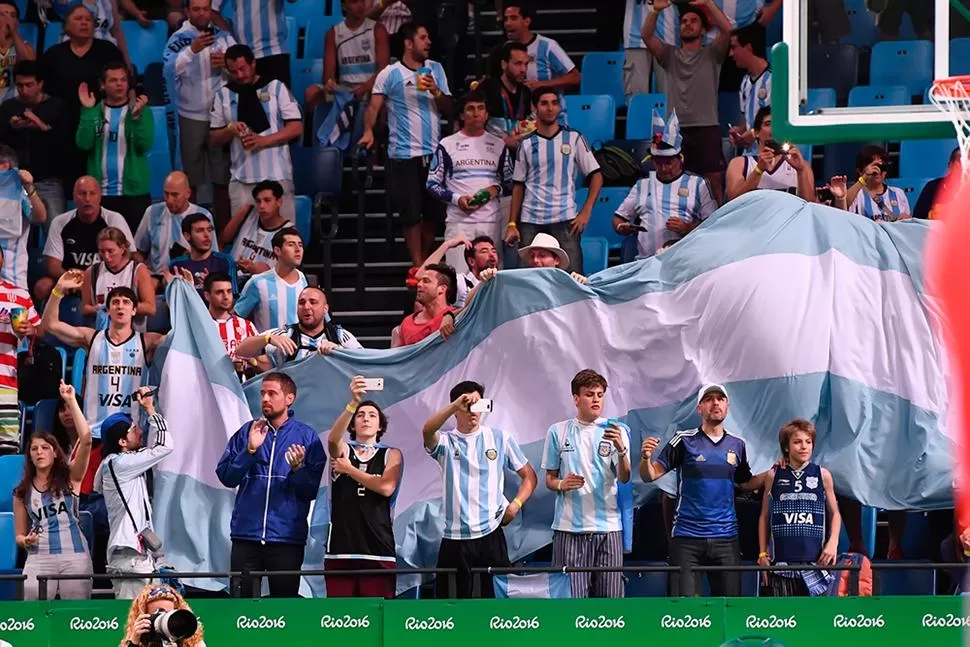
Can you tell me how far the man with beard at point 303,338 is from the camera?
12.2 m

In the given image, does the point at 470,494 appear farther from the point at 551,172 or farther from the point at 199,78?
the point at 199,78

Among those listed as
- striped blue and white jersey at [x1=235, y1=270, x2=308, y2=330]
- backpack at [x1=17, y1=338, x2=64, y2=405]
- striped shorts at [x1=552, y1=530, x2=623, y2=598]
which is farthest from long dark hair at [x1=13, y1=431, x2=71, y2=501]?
striped shorts at [x1=552, y1=530, x2=623, y2=598]

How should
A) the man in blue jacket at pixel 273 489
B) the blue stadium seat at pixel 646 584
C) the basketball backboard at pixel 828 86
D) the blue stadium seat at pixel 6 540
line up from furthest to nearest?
the blue stadium seat at pixel 6 540 < the blue stadium seat at pixel 646 584 < the man in blue jacket at pixel 273 489 < the basketball backboard at pixel 828 86

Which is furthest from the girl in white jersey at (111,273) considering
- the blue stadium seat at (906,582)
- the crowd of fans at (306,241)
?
the blue stadium seat at (906,582)

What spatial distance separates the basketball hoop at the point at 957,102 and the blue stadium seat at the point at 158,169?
9805 mm

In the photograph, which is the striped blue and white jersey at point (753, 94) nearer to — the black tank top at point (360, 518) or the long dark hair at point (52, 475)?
the black tank top at point (360, 518)

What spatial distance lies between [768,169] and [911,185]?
1675 millimetres

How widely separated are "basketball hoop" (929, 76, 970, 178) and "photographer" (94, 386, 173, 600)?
5.83 m

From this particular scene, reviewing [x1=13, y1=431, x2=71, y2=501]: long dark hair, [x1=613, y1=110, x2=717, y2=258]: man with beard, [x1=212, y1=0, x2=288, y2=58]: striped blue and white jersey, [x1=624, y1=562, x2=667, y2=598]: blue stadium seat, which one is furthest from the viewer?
[x1=212, y1=0, x2=288, y2=58]: striped blue and white jersey

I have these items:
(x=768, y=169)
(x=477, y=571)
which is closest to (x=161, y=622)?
(x=477, y=571)

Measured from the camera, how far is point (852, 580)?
11.2 metres

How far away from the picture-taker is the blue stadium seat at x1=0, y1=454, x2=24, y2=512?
503 inches

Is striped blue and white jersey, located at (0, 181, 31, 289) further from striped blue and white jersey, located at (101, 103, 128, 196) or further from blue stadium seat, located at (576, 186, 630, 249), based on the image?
blue stadium seat, located at (576, 186, 630, 249)

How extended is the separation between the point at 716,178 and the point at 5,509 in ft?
20.4
